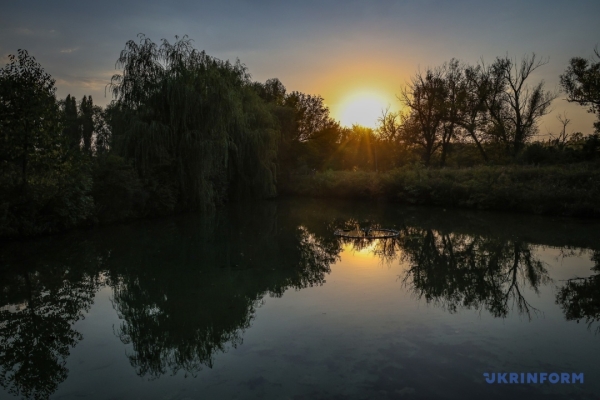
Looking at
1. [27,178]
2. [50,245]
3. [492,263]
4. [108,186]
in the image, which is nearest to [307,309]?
[492,263]

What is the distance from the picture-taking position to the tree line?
1307 centimetres

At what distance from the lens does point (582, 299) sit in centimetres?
746

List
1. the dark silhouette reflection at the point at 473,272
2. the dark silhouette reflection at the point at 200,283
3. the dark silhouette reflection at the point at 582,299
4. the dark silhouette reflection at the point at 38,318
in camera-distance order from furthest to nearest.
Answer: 1. the dark silhouette reflection at the point at 473,272
2. the dark silhouette reflection at the point at 582,299
3. the dark silhouette reflection at the point at 200,283
4. the dark silhouette reflection at the point at 38,318

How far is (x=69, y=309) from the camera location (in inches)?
287

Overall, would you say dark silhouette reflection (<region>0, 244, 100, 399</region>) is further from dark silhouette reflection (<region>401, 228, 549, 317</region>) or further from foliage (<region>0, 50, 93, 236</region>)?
dark silhouette reflection (<region>401, 228, 549, 317</region>)

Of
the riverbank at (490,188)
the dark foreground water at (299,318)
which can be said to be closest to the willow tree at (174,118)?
the dark foreground water at (299,318)

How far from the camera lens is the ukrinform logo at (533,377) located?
15.0 feet

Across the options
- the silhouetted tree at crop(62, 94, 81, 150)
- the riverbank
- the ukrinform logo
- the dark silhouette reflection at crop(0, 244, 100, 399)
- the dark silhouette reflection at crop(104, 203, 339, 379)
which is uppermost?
the silhouetted tree at crop(62, 94, 81, 150)

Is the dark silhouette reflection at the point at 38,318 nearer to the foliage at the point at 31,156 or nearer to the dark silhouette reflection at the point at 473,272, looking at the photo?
the foliage at the point at 31,156

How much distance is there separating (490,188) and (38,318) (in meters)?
20.2

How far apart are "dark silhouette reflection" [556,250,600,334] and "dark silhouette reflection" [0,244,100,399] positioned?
7184 millimetres

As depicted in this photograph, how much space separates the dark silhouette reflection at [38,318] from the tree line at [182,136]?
12.0ft

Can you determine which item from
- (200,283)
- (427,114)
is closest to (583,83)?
(427,114)

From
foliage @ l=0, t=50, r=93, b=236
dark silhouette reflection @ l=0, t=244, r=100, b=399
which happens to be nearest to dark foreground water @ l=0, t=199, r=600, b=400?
dark silhouette reflection @ l=0, t=244, r=100, b=399
